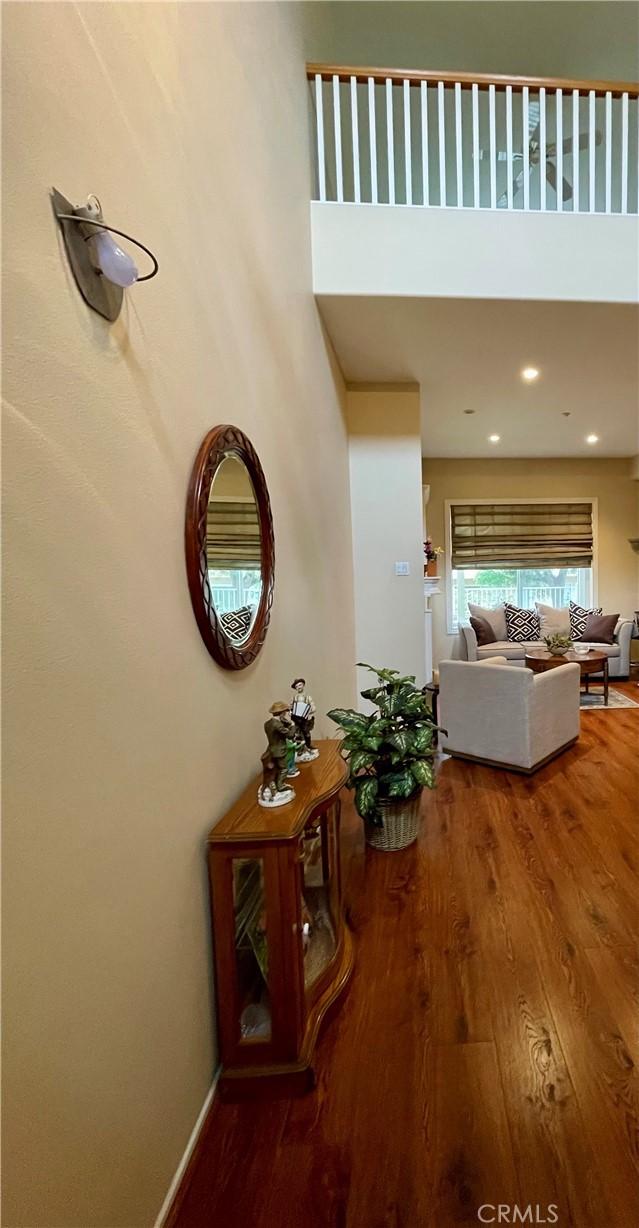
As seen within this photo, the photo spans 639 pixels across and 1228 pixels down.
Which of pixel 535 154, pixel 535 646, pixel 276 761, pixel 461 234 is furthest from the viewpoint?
pixel 535 646

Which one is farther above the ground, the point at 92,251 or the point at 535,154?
the point at 535,154

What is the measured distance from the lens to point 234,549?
132cm

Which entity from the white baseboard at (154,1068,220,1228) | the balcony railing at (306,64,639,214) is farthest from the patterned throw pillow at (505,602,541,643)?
the white baseboard at (154,1068,220,1228)

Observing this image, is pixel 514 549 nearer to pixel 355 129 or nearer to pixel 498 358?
pixel 498 358

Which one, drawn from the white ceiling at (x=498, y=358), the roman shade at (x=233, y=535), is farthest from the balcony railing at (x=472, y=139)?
the roman shade at (x=233, y=535)

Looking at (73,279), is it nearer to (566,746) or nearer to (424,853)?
(424,853)

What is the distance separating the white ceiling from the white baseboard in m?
3.34

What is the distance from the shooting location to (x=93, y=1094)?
26.6 inches

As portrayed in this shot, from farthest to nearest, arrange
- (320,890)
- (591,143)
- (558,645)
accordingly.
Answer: (558,645)
(591,143)
(320,890)

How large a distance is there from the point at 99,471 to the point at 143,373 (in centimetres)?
28

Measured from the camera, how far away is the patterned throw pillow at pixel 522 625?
5637mm

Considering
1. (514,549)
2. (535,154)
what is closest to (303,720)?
(535,154)

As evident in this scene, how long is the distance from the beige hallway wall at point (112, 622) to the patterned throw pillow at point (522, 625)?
501 cm

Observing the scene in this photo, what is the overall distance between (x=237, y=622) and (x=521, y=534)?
19.1 feet
